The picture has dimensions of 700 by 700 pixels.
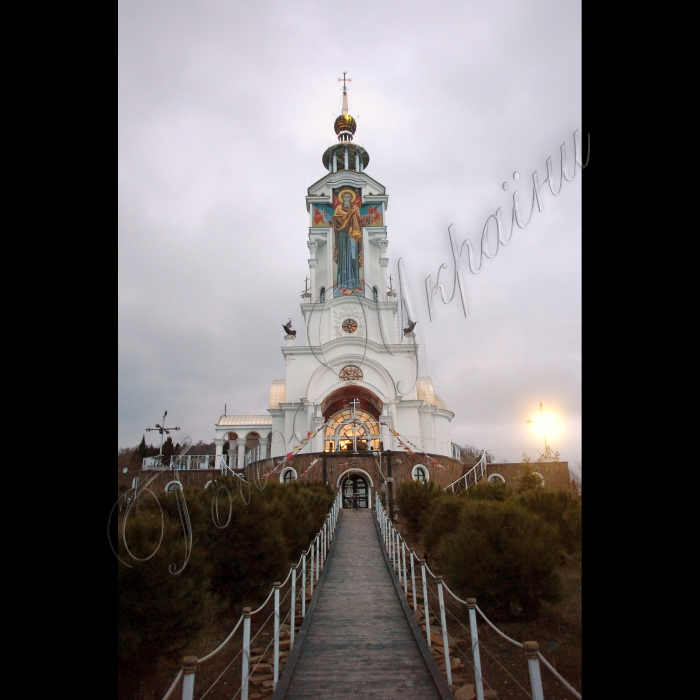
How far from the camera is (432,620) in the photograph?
29.8ft

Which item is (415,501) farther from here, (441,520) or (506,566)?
(506,566)

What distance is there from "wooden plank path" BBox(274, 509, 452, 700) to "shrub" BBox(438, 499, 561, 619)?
1.31 meters

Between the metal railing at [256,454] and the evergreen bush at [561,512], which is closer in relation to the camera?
the evergreen bush at [561,512]

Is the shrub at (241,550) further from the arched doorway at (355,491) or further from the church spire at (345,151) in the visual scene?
the church spire at (345,151)

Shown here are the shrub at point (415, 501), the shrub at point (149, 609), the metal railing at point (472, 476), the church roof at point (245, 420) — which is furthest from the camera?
the church roof at point (245, 420)

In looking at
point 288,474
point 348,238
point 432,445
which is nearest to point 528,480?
point 432,445

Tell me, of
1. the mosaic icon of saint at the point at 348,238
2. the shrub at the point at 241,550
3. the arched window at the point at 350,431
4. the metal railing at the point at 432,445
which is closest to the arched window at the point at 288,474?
the arched window at the point at 350,431

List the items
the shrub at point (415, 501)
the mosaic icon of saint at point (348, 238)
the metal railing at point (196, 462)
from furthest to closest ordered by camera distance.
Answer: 1. the mosaic icon of saint at point (348, 238)
2. the metal railing at point (196, 462)
3. the shrub at point (415, 501)

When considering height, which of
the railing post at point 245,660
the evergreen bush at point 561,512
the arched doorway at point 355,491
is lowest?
the arched doorway at point 355,491

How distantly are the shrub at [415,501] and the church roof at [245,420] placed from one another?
19358 mm

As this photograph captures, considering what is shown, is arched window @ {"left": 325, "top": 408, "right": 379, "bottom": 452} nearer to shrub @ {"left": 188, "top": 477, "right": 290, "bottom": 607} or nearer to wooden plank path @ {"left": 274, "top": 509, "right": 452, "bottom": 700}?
wooden plank path @ {"left": 274, "top": 509, "right": 452, "bottom": 700}

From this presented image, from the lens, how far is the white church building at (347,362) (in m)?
27.9

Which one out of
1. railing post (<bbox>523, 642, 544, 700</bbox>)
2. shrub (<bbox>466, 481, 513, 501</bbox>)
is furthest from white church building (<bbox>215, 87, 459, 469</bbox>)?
railing post (<bbox>523, 642, 544, 700</bbox>)

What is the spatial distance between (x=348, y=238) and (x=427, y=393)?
11.9 metres
